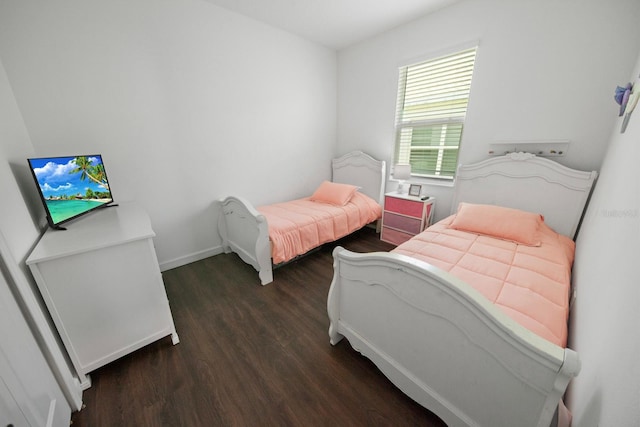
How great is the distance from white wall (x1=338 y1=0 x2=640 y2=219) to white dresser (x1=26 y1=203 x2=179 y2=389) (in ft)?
9.81

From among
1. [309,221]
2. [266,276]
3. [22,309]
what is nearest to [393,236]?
[309,221]

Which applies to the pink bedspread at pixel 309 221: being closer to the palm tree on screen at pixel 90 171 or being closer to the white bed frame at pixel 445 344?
the white bed frame at pixel 445 344

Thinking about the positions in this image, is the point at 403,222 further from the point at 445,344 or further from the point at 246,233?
the point at 445,344

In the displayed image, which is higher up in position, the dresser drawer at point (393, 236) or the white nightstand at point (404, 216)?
the white nightstand at point (404, 216)

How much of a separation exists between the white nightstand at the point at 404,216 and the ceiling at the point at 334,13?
199 cm

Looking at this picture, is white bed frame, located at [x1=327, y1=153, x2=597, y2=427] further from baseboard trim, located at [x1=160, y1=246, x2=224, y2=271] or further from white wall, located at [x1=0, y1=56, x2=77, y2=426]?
baseboard trim, located at [x1=160, y1=246, x2=224, y2=271]

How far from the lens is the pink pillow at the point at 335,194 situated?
3.02m

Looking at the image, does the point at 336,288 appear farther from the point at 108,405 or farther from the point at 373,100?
the point at 373,100

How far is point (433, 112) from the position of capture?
274 centimetres

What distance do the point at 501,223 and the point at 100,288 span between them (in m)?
2.83

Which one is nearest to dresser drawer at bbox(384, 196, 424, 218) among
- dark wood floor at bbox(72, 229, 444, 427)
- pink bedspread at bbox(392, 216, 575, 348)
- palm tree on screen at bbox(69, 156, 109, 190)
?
pink bedspread at bbox(392, 216, 575, 348)

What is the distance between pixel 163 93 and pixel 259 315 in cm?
226

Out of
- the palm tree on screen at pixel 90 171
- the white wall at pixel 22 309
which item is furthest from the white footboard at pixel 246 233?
the white wall at pixel 22 309

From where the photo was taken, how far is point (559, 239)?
185 centimetres
